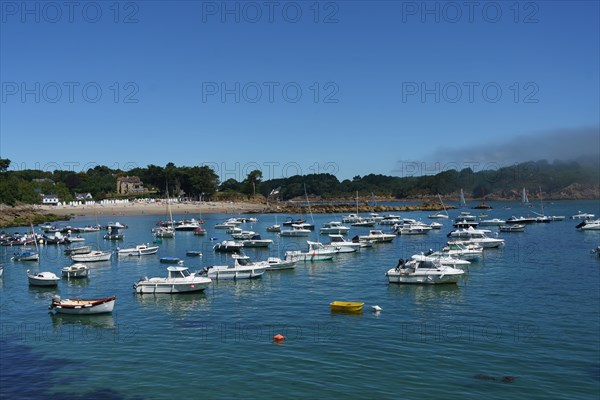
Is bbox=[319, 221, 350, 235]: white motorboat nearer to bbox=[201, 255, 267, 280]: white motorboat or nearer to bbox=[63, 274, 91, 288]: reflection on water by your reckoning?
bbox=[201, 255, 267, 280]: white motorboat

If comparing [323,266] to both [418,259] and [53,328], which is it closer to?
[418,259]

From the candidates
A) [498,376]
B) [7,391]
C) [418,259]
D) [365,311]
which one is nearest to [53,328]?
[7,391]

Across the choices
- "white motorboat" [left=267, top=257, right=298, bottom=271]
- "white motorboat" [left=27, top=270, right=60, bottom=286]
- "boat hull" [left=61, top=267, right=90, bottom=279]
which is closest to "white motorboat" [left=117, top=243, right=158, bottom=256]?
"boat hull" [left=61, top=267, right=90, bottom=279]

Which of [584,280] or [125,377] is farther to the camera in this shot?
[584,280]

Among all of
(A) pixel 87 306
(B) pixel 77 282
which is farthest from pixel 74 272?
(A) pixel 87 306

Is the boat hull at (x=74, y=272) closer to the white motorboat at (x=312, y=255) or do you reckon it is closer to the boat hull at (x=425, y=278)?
the white motorboat at (x=312, y=255)

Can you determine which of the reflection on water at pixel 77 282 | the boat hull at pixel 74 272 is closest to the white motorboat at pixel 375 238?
the boat hull at pixel 74 272

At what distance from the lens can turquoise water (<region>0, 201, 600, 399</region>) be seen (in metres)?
25.8

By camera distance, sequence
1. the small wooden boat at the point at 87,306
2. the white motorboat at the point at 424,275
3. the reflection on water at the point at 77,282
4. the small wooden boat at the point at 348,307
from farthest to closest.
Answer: the reflection on water at the point at 77,282 < the white motorboat at the point at 424,275 < the small wooden boat at the point at 87,306 < the small wooden boat at the point at 348,307

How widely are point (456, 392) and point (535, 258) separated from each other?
166 ft

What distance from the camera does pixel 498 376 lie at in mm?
26453

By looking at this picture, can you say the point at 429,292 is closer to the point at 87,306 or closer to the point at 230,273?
the point at 230,273

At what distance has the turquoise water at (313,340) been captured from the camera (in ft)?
84.6

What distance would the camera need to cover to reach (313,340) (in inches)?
1292
